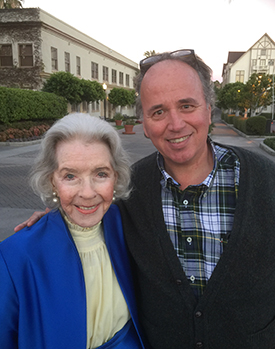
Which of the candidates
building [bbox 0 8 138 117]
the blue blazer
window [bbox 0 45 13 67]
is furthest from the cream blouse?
window [bbox 0 45 13 67]

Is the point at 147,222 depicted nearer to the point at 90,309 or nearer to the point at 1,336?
the point at 90,309

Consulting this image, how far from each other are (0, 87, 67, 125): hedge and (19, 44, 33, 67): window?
6.90 meters

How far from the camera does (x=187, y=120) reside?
1.91 m

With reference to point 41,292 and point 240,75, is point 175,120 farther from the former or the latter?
point 240,75

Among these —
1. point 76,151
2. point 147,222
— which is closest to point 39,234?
point 76,151

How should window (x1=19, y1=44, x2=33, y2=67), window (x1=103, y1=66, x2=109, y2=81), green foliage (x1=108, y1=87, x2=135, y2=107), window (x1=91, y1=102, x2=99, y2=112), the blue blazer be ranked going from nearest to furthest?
the blue blazer, window (x1=19, y1=44, x2=33, y2=67), window (x1=91, y1=102, x2=99, y2=112), green foliage (x1=108, y1=87, x2=135, y2=107), window (x1=103, y1=66, x2=109, y2=81)

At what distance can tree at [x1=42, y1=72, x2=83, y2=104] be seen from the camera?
23.8 meters

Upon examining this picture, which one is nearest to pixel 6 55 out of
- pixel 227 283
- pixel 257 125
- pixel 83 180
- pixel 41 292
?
pixel 257 125

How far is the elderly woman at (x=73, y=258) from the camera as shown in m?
1.62

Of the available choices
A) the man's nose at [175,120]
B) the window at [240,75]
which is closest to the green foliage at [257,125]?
the man's nose at [175,120]

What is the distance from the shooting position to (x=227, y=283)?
5.47 ft

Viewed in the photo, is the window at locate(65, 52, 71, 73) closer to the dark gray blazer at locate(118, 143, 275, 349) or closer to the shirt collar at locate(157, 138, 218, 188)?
the shirt collar at locate(157, 138, 218, 188)

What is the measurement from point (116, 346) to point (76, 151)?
1.23m

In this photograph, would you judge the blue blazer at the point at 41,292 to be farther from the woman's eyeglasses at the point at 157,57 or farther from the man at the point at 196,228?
the woman's eyeglasses at the point at 157,57
